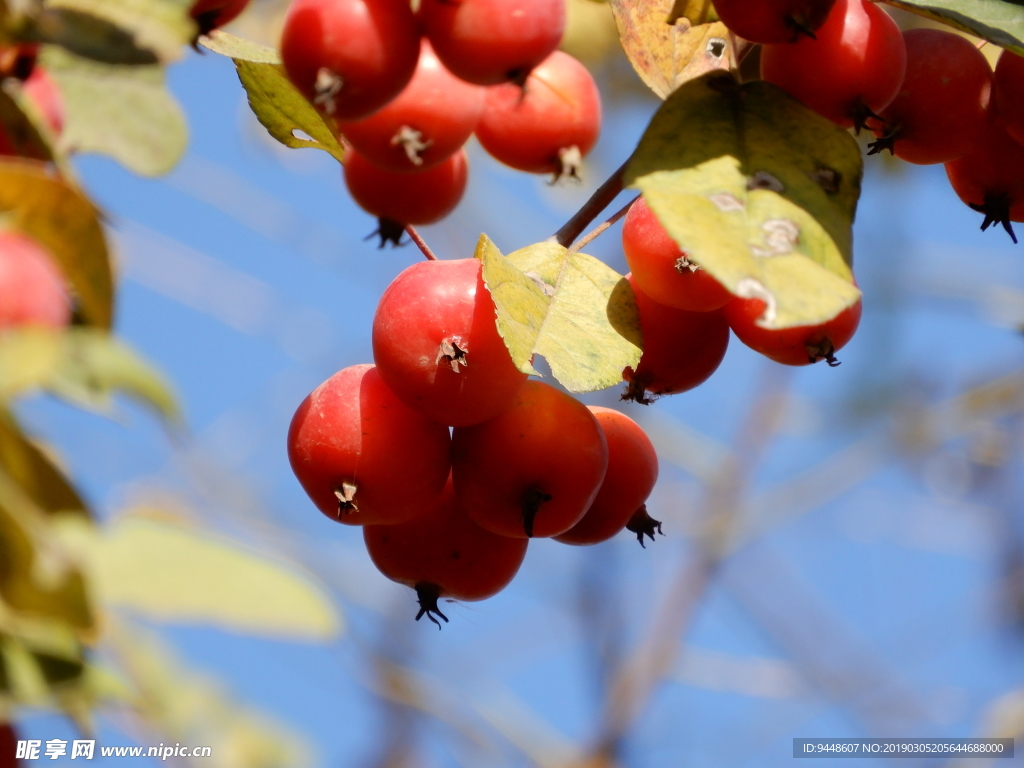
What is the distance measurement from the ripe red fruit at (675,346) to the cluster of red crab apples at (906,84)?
24 cm

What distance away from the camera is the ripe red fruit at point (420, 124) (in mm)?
904

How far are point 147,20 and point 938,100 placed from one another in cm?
78

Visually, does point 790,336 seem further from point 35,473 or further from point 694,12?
point 35,473

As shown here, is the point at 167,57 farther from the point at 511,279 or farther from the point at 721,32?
the point at 721,32

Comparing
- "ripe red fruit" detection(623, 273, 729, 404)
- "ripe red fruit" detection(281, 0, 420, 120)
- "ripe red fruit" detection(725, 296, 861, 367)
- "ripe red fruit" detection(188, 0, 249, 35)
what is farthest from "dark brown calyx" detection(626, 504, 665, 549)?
"ripe red fruit" detection(188, 0, 249, 35)

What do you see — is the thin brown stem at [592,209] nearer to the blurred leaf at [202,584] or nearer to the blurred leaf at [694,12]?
the blurred leaf at [694,12]

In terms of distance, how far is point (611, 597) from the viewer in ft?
19.5

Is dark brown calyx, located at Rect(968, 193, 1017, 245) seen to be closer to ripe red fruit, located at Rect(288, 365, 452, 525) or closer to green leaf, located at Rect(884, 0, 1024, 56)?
green leaf, located at Rect(884, 0, 1024, 56)

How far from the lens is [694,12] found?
41.8 inches

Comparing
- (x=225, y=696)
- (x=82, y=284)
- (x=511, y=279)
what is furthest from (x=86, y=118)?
(x=225, y=696)

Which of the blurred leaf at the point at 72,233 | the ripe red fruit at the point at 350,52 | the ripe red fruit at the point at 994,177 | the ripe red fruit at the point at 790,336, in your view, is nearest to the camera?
the blurred leaf at the point at 72,233

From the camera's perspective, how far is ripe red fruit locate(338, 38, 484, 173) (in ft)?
2.97

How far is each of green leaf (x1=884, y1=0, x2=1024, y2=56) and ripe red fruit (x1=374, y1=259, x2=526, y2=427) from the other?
0.50m

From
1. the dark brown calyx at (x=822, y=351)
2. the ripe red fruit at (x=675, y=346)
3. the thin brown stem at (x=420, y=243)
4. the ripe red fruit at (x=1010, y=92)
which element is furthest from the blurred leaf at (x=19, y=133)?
the ripe red fruit at (x=1010, y=92)
